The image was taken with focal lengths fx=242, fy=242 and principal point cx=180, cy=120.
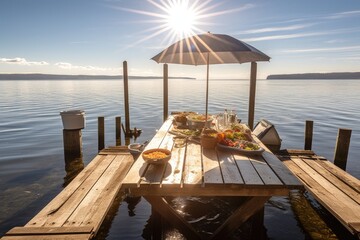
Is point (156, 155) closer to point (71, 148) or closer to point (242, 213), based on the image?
point (242, 213)

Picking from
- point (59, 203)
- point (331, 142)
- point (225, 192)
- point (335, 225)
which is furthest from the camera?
point (331, 142)

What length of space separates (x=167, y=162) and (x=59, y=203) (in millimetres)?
2438

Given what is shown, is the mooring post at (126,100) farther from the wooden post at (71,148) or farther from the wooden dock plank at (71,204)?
the wooden dock plank at (71,204)

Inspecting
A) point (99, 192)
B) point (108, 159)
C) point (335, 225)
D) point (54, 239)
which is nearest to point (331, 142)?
point (335, 225)

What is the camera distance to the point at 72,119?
8594 mm

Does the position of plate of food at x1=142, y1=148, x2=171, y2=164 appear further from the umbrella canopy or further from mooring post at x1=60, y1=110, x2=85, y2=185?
mooring post at x1=60, y1=110, x2=85, y2=185

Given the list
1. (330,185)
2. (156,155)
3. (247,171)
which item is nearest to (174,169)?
(156,155)

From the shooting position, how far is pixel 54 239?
11.6ft

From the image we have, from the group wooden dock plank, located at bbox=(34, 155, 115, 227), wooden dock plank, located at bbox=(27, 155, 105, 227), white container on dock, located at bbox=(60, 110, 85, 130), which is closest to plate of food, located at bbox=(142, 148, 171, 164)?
wooden dock plank, located at bbox=(34, 155, 115, 227)

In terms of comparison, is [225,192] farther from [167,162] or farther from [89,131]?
[89,131]

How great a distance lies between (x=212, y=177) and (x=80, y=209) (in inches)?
105

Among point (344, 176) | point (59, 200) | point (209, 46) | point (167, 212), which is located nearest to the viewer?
point (167, 212)

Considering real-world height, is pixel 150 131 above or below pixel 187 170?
below

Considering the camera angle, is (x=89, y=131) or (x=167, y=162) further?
(x=89, y=131)
